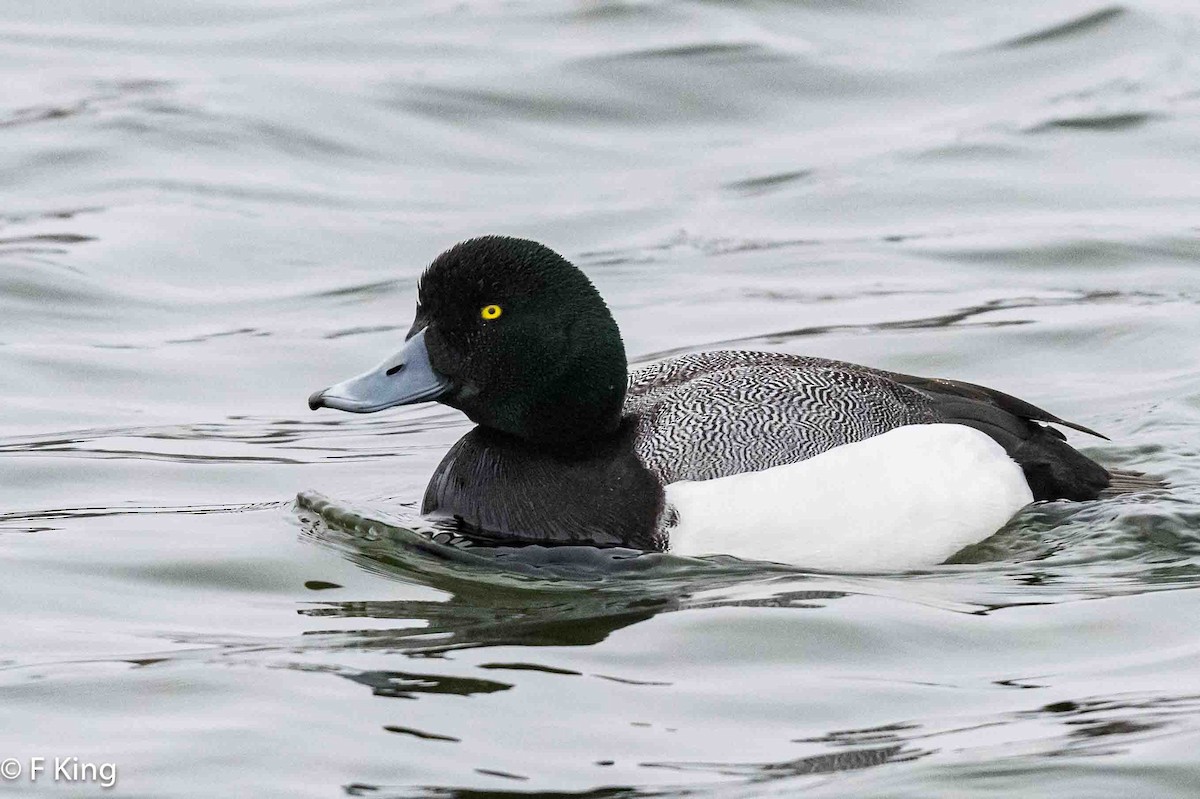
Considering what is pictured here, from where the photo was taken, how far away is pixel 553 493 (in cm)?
679

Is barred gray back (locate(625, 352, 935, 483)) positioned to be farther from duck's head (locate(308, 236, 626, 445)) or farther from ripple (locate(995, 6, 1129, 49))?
ripple (locate(995, 6, 1129, 49))

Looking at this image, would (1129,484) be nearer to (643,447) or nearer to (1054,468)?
(1054,468)

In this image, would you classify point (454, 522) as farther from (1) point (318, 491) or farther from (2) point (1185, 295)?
(2) point (1185, 295)

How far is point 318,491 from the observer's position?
805 cm

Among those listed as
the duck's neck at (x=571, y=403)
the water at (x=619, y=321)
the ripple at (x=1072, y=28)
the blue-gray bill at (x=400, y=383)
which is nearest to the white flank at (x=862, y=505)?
the water at (x=619, y=321)

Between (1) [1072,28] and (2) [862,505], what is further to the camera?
(1) [1072,28]

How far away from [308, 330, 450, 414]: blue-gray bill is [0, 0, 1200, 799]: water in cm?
53

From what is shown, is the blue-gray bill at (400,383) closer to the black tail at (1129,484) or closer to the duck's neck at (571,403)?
the duck's neck at (571,403)

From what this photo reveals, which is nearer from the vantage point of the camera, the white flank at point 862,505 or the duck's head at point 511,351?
the white flank at point 862,505

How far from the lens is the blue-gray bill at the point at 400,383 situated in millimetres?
6918

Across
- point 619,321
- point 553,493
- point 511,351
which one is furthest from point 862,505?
point 619,321

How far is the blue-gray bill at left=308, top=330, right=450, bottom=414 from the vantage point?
22.7 ft

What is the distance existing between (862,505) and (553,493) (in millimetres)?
1050

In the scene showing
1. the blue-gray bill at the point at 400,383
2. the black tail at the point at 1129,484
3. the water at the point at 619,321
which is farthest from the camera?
the black tail at the point at 1129,484
